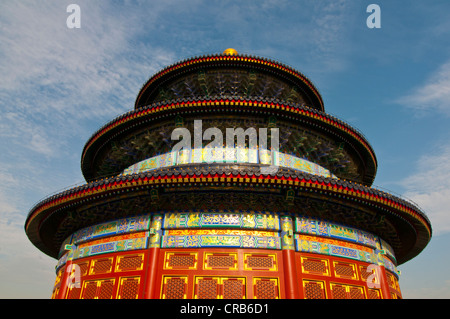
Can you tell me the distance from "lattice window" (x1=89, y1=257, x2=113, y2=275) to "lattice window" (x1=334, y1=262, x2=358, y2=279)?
7.71 m

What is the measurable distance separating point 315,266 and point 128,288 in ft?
20.1

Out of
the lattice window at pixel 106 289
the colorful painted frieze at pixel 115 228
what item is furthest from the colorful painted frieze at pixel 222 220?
the lattice window at pixel 106 289

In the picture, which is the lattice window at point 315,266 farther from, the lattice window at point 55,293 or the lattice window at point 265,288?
the lattice window at point 55,293

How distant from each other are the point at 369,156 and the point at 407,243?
451 cm

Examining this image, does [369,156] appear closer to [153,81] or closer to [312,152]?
[312,152]

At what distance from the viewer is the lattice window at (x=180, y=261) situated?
396 inches

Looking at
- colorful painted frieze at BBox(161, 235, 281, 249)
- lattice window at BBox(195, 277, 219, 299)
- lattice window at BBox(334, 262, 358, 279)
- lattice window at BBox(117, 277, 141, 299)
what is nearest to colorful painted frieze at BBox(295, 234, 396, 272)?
lattice window at BBox(334, 262, 358, 279)

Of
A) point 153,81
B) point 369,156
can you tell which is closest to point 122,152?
point 153,81

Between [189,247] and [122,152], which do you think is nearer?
[189,247]

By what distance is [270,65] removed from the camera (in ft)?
55.5

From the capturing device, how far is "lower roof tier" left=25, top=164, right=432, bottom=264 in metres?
10.1
